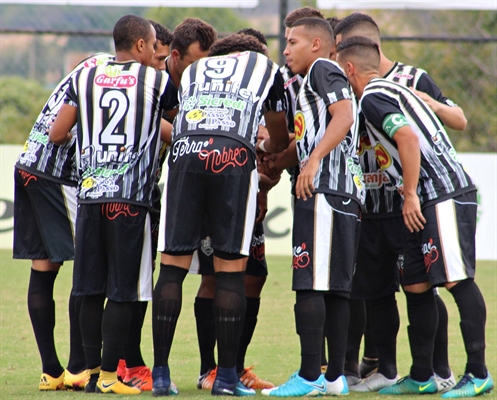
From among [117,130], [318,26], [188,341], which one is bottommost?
[188,341]

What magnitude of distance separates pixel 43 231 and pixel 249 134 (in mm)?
1498

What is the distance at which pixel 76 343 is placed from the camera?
511cm

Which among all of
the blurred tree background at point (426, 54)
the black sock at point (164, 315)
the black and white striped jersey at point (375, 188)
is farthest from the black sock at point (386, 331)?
the blurred tree background at point (426, 54)

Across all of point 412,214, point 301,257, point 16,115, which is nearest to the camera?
point 301,257

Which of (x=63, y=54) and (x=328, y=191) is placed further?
(x=63, y=54)

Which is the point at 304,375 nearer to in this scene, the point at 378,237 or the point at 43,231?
the point at 378,237

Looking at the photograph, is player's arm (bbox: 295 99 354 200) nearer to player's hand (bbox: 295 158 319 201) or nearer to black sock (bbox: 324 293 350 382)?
player's hand (bbox: 295 158 319 201)

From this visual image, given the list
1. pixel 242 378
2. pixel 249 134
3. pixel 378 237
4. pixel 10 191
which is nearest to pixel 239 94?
pixel 249 134

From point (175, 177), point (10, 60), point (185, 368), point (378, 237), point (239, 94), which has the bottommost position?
point (185, 368)

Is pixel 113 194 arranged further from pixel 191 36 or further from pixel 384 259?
pixel 384 259

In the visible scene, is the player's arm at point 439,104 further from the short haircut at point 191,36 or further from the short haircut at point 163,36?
the short haircut at point 163,36

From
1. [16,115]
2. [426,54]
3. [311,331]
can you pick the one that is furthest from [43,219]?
[426,54]

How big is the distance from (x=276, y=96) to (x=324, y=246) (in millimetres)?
929

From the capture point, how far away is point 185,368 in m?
5.68
